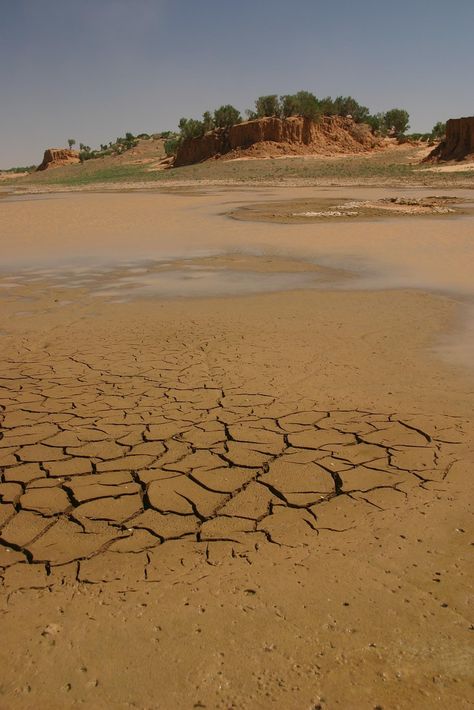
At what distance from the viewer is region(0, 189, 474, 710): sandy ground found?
6.98 feet

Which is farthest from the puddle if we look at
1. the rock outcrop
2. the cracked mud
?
the rock outcrop

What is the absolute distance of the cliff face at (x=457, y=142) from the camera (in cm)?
4303

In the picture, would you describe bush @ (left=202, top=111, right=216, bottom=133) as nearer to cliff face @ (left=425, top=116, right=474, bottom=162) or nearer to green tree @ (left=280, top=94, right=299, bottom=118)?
green tree @ (left=280, top=94, right=299, bottom=118)

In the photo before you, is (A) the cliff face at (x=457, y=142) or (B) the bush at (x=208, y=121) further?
(B) the bush at (x=208, y=121)

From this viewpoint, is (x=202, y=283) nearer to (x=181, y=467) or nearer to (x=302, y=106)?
(x=181, y=467)

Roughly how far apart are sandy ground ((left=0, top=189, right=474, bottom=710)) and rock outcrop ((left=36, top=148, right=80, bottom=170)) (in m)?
88.7

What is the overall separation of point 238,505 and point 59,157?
95.2 meters

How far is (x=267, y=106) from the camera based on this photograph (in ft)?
200

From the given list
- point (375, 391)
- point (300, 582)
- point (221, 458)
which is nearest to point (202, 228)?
point (375, 391)

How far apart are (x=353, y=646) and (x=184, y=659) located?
0.62 m

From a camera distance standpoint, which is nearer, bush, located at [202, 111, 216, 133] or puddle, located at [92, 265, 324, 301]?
puddle, located at [92, 265, 324, 301]

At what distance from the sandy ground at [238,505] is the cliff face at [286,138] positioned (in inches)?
2025

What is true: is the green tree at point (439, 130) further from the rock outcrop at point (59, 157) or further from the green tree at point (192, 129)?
the rock outcrop at point (59, 157)

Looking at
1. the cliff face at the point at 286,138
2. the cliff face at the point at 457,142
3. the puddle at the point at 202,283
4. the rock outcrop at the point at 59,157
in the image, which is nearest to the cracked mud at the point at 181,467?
the puddle at the point at 202,283
